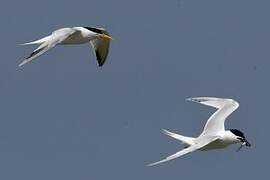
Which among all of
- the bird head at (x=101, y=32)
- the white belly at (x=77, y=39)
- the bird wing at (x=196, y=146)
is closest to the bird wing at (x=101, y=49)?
the bird head at (x=101, y=32)

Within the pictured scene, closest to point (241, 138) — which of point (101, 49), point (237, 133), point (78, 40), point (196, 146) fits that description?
point (237, 133)

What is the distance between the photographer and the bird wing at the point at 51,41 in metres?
18.6

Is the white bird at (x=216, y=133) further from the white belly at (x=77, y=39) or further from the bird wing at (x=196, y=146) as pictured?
the white belly at (x=77, y=39)

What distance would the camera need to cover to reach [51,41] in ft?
64.8

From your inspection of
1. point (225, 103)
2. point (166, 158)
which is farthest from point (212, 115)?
point (166, 158)

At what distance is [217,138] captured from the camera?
20.6 metres

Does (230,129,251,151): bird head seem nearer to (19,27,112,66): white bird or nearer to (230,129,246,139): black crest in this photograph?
(230,129,246,139): black crest

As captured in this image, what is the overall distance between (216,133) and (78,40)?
11.9 ft

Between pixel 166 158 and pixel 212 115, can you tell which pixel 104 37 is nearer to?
pixel 212 115

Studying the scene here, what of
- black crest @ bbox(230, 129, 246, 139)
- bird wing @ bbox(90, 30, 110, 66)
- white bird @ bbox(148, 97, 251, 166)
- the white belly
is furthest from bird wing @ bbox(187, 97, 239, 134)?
bird wing @ bbox(90, 30, 110, 66)

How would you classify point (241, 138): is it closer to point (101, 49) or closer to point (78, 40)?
point (78, 40)

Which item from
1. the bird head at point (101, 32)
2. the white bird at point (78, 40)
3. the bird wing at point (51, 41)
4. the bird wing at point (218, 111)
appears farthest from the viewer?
the bird head at point (101, 32)

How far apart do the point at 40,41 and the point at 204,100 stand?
14.5 feet

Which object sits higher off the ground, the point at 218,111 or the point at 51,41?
the point at 51,41
